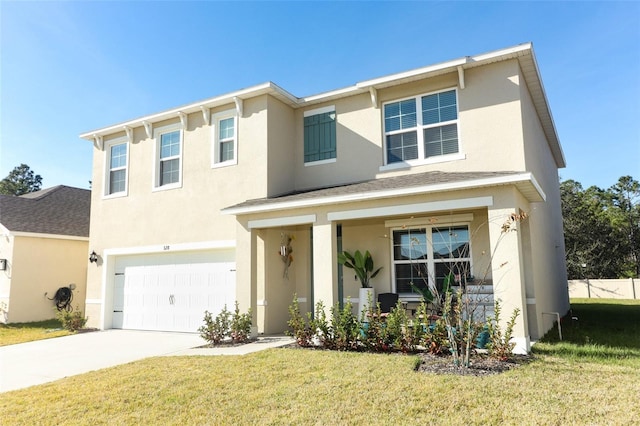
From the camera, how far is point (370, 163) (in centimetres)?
1138

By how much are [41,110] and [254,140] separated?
6.63m

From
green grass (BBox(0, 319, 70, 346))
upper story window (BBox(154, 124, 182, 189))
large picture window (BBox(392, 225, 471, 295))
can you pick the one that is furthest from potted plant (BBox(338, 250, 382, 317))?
green grass (BBox(0, 319, 70, 346))

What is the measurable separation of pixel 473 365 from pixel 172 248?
30.4 feet

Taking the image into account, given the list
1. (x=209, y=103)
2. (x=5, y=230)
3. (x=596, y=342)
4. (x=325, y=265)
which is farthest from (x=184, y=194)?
(x=596, y=342)

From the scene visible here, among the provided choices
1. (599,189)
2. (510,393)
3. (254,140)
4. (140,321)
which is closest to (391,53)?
(254,140)

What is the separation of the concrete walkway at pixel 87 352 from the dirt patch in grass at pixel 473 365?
3596mm

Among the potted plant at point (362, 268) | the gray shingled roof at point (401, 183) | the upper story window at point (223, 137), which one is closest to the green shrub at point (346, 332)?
the potted plant at point (362, 268)

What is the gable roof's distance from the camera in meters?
9.87

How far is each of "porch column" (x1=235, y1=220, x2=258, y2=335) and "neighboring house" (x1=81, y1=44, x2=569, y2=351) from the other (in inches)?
1.5

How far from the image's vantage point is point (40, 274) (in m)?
16.0

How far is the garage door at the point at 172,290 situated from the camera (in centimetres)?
1204

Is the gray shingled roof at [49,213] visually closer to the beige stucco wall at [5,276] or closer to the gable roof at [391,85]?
the beige stucco wall at [5,276]

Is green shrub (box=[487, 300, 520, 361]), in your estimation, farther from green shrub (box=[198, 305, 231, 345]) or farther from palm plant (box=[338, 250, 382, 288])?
green shrub (box=[198, 305, 231, 345])

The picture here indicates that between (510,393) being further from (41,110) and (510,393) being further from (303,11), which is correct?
(41,110)
